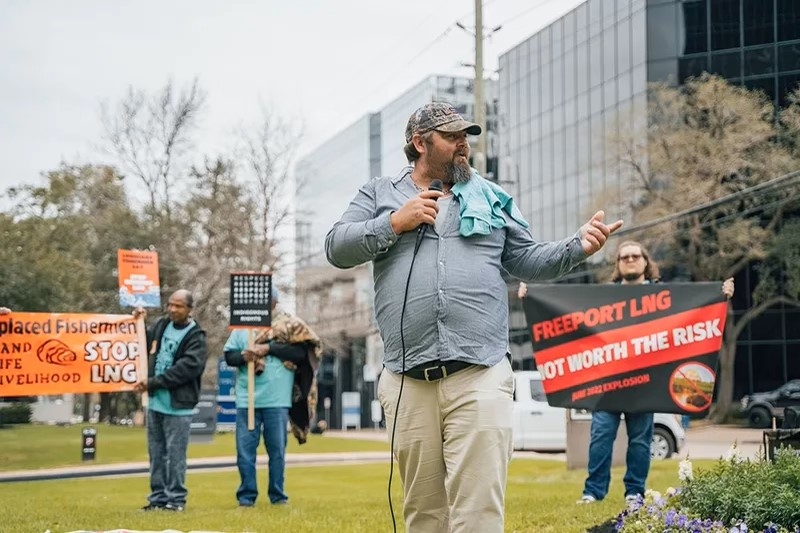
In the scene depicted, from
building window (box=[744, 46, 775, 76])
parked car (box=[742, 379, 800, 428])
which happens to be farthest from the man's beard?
building window (box=[744, 46, 775, 76])

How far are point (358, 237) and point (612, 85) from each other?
4567 cm

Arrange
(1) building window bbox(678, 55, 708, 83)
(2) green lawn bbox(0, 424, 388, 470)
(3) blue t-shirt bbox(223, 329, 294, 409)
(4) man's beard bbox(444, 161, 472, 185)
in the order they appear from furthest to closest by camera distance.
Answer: (1) building window bbox(678, 55, 708, 83) < (2) green lawn bbox(0, 424, 388, 470) < (3) blue t-shirt bbox(223, 329, 294, 409) < (4) man's beard bbox(444, 161, 472, 185)

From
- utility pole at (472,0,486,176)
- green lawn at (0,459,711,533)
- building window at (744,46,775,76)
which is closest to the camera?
green lawn at (0,459,711,533)

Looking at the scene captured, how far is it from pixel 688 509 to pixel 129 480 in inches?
461

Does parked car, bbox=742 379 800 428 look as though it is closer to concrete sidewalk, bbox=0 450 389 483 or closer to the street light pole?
the street light pole

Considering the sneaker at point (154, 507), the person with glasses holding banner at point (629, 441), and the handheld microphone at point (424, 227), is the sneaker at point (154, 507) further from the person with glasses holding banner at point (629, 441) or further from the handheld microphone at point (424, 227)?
the handheld microphone at point (424, 227)

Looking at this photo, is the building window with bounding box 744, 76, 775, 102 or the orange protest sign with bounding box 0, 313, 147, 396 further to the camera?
the building window with bounding box 744, 76, 775, 102

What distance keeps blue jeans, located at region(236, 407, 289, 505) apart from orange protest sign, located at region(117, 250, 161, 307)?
1.92 m

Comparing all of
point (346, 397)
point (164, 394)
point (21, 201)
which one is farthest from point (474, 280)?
point (346, 397)

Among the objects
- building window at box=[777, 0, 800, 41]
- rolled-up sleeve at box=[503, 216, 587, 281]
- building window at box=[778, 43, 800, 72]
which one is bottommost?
rolled-up sleeve at box=[503, 216, 587, 281]

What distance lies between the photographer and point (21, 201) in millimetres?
35219

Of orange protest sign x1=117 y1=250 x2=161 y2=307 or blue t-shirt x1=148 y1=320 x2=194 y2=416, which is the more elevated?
orange protest sign x1=117 y1=250 x2=161 y2=307

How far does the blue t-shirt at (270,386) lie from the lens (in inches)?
401

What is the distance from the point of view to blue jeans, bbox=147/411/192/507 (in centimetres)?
989
